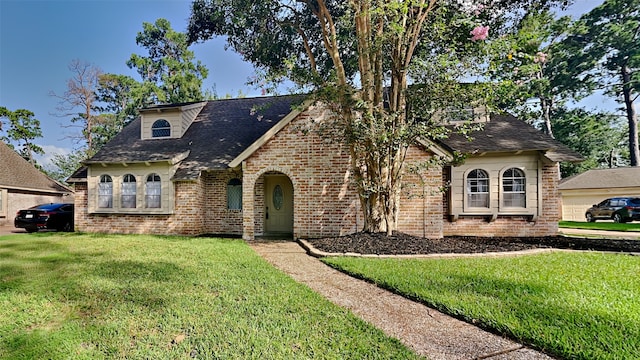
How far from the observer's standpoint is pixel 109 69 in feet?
88.8

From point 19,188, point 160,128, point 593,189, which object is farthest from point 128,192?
point 593,189

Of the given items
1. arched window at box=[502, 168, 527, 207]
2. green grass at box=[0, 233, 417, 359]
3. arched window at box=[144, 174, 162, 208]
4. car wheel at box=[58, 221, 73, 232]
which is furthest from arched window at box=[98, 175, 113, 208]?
arched window at box=[502, 168, 527, 207]

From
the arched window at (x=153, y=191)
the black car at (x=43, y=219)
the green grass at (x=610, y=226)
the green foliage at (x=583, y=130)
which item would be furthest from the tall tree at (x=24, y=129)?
the green foliage at (x=583, y=130)

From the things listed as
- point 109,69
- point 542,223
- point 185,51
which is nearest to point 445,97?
point 542,223

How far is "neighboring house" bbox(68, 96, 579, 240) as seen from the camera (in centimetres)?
963

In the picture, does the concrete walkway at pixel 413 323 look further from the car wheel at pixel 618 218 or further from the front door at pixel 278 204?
the car wheel at pixel 618 218

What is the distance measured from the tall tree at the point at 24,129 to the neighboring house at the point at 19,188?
12523 mm

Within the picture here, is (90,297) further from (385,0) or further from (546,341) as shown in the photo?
(385,0)

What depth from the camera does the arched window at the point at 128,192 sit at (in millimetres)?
12000

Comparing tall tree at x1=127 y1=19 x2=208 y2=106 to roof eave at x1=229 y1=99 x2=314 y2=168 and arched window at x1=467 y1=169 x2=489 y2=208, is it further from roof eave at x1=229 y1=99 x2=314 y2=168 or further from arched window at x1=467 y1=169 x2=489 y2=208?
arched window at x1=467 y1=169 x2=489 y2=208

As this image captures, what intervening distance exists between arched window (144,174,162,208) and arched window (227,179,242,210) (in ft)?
8.84

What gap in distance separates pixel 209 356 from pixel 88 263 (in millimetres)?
5424

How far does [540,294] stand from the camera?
4090 millimetres

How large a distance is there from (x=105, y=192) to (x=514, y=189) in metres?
15.6
